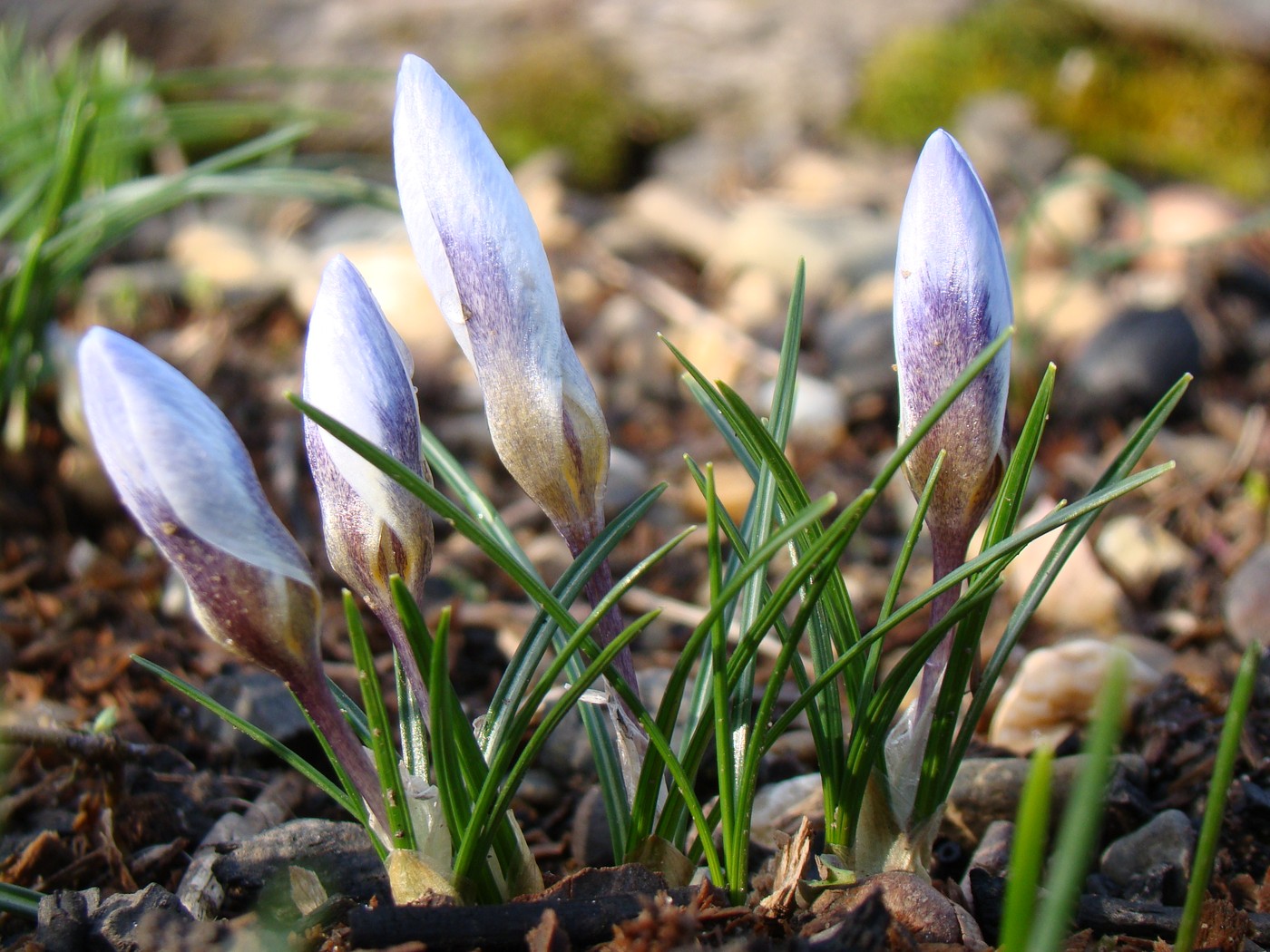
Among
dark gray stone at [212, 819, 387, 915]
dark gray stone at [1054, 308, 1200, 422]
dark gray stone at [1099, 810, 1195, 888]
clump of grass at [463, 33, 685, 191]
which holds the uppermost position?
clump of grass at [463, 33, 685, 191]

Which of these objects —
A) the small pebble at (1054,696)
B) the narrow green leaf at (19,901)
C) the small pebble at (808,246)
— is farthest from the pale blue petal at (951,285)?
the small pebble at (808,246)

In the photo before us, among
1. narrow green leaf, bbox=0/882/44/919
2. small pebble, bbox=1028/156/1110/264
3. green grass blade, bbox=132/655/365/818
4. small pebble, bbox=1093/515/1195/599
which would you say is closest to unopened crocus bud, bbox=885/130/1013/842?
green grass blade, bbox=132/655/365/818

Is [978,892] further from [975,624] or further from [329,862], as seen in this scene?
[329,862]

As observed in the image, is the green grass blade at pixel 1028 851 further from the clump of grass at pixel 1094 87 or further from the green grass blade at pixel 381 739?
the clump of grass at pixel 1094 87

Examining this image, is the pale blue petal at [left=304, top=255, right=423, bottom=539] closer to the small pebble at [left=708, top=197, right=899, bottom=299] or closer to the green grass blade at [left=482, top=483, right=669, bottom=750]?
the green grass blade at [left=482, top=483, right=669, bottom=750]

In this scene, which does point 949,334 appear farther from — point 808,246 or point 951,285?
point 808,246

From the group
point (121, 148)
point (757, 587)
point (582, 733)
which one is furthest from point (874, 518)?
point (121, 148)
